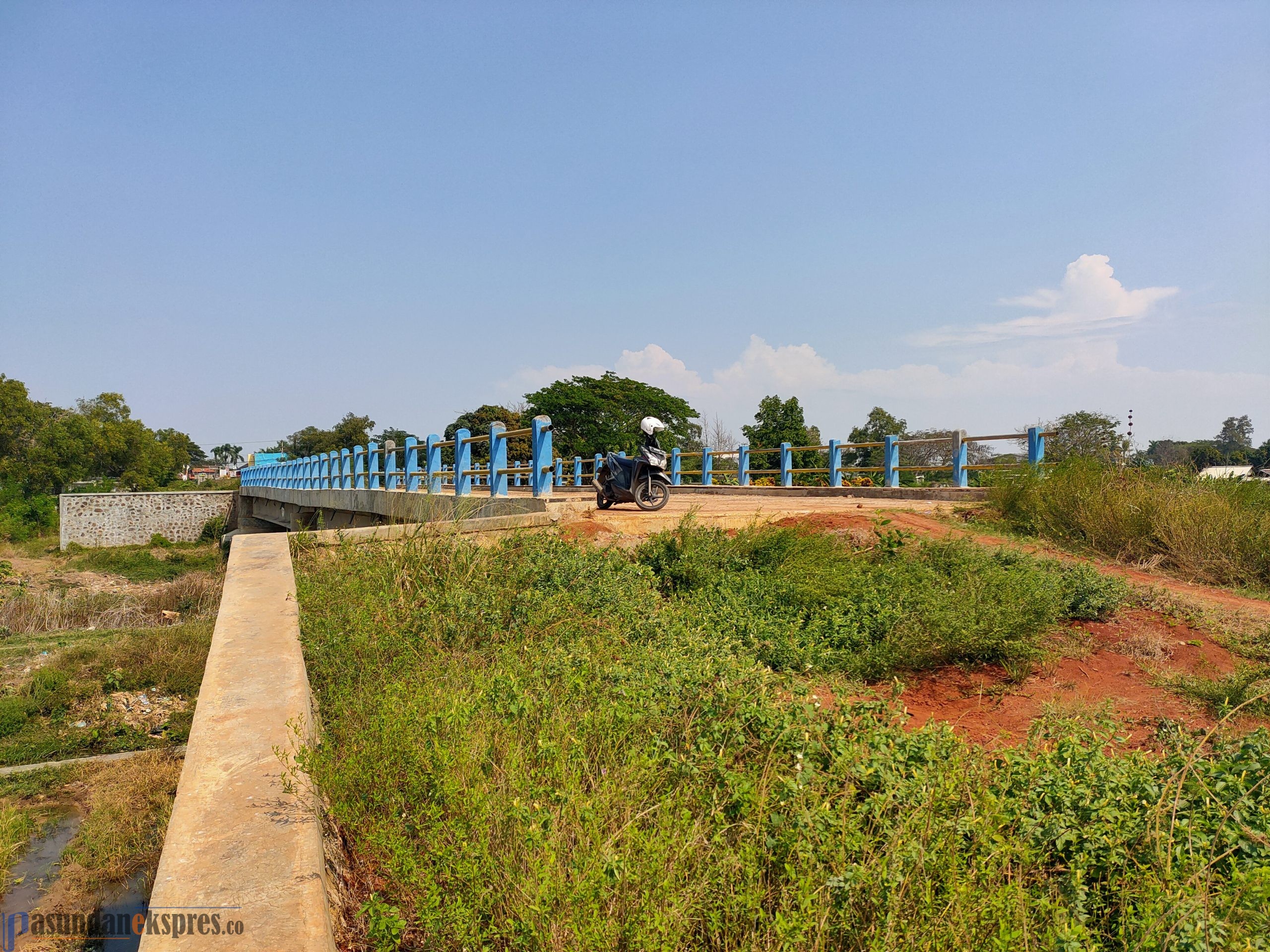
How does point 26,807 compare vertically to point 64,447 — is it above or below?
below

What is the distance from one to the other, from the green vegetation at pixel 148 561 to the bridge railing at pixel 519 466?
15516 millimetres

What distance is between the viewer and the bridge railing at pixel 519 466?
32.3 ft

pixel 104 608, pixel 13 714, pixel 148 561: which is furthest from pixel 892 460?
pixel 148 561

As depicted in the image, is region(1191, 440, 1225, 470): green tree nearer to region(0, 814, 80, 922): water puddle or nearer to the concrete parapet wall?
the concrete parapet wall

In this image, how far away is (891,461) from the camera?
14.6 metres

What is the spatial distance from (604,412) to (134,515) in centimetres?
2861

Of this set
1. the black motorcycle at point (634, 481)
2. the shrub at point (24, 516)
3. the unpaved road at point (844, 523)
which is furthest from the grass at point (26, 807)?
the shrub at point (24, 516)

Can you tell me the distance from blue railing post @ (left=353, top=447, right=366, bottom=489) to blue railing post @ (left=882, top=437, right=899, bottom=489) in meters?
11.3

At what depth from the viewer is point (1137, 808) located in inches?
104

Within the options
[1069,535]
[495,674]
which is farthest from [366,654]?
[1069,535]

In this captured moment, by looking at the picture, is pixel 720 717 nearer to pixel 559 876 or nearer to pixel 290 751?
pixel 559 876

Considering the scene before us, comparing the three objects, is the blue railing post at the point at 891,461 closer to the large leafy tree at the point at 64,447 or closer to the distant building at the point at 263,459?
the distant building at the point at 263,459

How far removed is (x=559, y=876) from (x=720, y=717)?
130cm

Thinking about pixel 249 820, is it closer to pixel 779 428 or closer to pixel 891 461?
pixel 891 461
